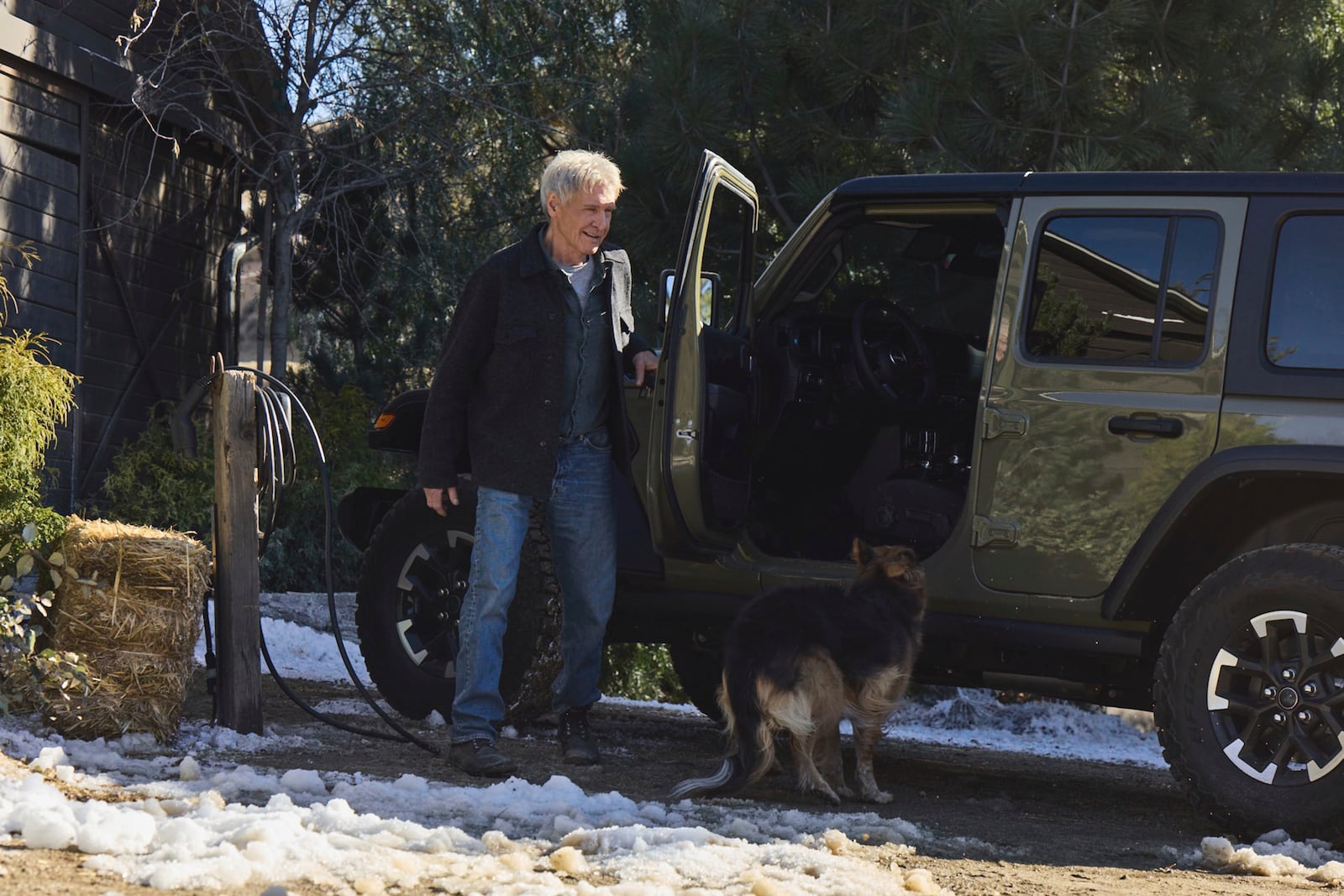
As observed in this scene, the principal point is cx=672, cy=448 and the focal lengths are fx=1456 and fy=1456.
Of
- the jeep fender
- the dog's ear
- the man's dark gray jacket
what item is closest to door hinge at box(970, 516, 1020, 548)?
the dog's ear

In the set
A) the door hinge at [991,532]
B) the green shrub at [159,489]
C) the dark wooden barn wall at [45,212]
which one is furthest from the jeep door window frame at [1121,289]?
the dark wooden barn wall at [45,212]

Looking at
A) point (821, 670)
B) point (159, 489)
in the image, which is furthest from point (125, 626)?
point (159, 489)

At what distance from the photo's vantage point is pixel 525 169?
12836mm

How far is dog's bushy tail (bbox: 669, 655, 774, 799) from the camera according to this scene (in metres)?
5.02

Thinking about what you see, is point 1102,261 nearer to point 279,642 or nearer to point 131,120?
point 279,642

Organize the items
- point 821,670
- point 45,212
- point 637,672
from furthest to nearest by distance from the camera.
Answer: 1. point 637,672
2. point 45,212
3. point 821,670

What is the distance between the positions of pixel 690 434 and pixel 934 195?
1387 millimetres

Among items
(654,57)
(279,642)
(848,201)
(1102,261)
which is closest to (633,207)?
(654,57)

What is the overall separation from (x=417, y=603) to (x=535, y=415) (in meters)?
1.52

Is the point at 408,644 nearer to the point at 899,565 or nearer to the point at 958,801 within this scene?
the point at 899,565

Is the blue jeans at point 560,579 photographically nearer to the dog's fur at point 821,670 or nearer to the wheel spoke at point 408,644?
the dog's fur at point 821,670

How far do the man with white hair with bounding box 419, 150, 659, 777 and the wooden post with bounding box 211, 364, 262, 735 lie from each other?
81 centimetres

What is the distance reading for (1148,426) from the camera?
510cm

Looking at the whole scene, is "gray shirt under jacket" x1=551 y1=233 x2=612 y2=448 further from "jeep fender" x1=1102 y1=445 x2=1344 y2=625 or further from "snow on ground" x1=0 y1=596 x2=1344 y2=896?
"jeep fender" x1=1102 y1=445 x2=1344 y2=625
